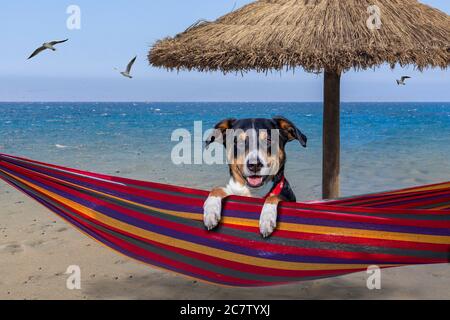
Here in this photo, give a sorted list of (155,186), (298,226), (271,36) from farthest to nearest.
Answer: (271,36)
(155,186)
(298,226)

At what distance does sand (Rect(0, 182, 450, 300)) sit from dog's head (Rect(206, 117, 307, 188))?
3.08 ft

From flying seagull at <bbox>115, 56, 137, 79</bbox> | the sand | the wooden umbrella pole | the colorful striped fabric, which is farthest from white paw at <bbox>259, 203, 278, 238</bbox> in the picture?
flying seagull at <bbox>115, 56, 137, 79</bbox>

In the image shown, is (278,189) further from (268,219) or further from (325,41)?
(325,41)

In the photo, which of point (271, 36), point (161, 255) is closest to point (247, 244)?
point (161, 255)

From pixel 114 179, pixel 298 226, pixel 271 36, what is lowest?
pixel 298 226

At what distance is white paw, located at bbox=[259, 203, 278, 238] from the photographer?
265cm

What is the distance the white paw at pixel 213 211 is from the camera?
107 inches

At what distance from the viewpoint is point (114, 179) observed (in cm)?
309

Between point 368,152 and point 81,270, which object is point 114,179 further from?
point 368,152

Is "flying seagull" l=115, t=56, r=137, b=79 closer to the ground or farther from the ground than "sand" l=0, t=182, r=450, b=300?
farther from the ground

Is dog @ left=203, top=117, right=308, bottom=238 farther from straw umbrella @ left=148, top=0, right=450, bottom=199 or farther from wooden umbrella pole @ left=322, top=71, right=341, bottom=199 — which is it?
wooden umbrella pole @ left=322, top=71, right=341, bottom=199

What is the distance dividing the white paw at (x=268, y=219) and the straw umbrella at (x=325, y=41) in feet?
4.97
